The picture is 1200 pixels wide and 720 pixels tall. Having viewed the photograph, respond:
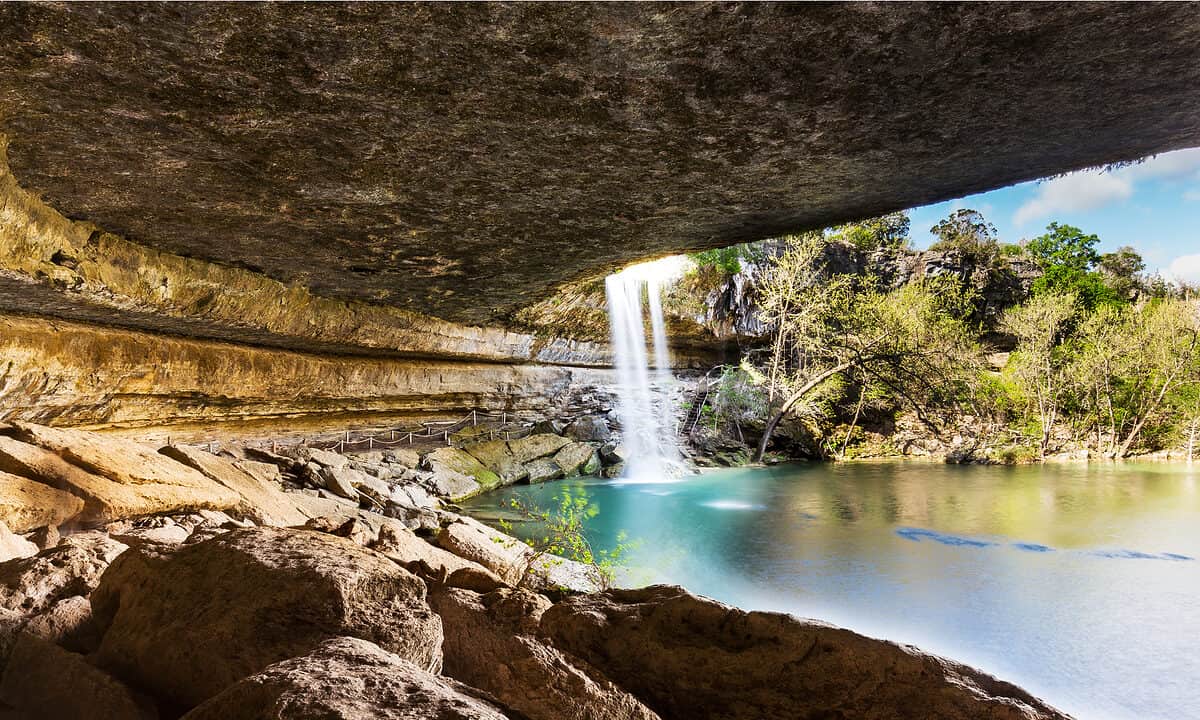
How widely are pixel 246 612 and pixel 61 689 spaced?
0.53 metres

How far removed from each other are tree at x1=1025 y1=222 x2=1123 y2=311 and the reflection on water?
44.8ft

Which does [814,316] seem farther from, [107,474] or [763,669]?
[763,669]

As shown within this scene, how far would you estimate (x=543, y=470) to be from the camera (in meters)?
16.7

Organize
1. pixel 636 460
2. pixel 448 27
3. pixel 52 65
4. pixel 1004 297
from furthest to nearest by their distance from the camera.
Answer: pixel 1004 297
pixel 636 460
pixel 52 65
pixel 448 27

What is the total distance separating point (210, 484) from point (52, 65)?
391 centimetres

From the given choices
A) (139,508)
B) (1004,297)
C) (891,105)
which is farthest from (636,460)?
(1004,297)

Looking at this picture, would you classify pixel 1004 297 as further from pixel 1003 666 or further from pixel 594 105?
pixel 594 105

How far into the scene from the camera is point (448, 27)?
213 centimetres

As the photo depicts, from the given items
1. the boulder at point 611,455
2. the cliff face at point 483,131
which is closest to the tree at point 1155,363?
the boulder at point 611,455

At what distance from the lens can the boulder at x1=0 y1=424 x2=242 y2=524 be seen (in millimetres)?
4043

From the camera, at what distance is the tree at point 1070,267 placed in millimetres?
27688

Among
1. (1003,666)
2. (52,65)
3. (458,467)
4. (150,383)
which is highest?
(52,65)

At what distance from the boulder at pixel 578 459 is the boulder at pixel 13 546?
14666mm

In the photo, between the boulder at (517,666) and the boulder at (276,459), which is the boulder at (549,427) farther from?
the boulder at (517,666)
